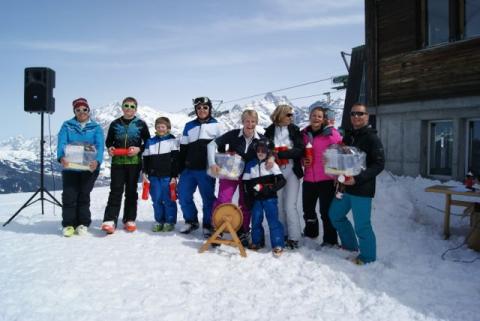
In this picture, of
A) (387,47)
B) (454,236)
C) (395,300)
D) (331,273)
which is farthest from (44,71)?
(387,47)

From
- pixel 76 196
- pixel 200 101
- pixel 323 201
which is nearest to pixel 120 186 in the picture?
pixel 76 196

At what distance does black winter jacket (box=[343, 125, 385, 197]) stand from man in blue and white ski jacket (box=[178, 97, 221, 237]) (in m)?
2.18

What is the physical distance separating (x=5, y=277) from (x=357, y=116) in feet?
15.1

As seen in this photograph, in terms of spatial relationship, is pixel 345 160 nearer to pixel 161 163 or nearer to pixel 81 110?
pixel 161 163

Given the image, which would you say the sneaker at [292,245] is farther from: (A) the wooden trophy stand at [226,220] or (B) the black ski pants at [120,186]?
(B) the black ski pants at [120,186]

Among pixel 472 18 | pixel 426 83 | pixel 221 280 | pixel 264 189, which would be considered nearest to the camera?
pixel 221 280

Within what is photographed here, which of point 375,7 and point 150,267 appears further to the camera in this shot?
point 375,7

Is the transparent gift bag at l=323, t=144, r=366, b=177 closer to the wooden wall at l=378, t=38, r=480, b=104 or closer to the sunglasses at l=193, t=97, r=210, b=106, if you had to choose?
the sunglasses at l=193, t=97, r=210, b=106

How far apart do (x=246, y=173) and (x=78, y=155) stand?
269 cm

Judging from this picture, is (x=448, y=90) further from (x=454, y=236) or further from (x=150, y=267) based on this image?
(x=150, y=267)

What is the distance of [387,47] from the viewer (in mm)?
10453

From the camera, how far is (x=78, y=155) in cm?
528

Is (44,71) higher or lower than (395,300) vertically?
higher

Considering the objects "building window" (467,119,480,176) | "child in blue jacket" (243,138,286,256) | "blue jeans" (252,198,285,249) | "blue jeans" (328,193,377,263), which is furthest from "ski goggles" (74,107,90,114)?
"building window" (467,119,480,176)
